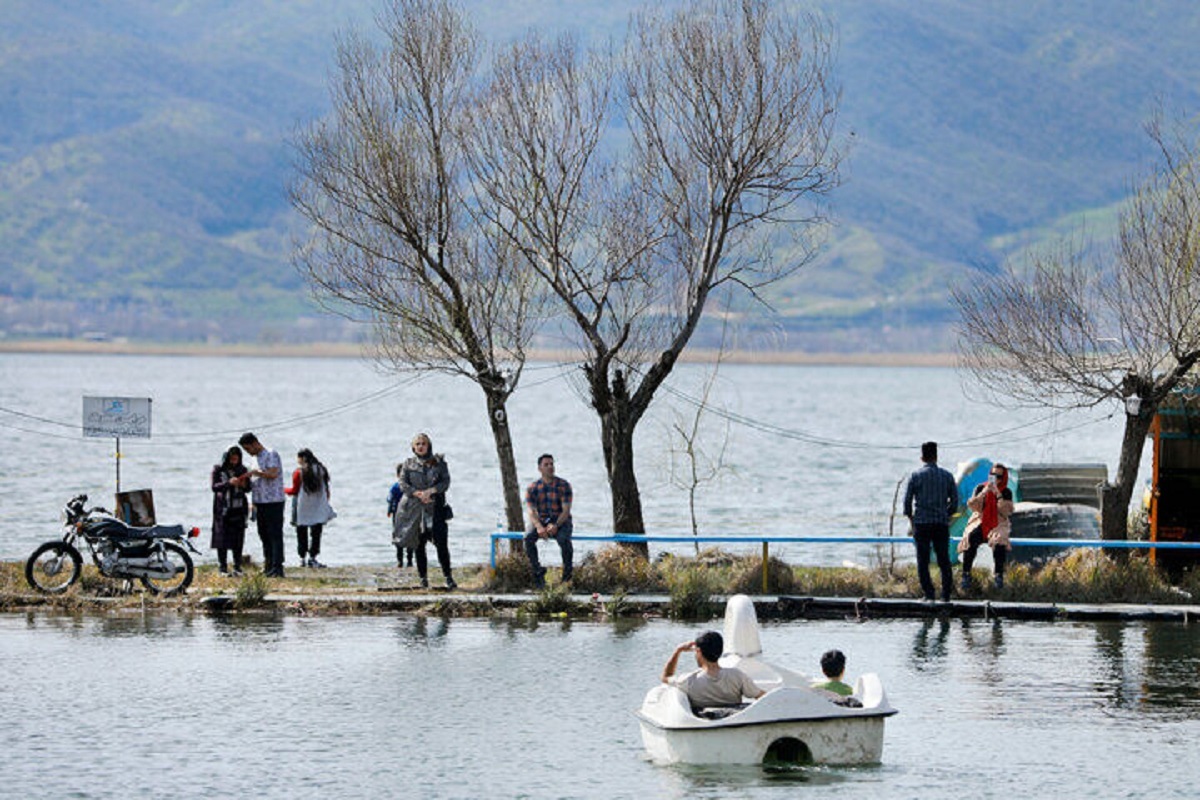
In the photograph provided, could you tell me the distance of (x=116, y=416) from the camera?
28.8 meters

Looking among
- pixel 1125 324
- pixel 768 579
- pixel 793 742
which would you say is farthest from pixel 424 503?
pixel 793 742

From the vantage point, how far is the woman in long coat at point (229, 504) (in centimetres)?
2705

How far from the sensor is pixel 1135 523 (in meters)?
31.1

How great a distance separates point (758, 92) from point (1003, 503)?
7.21 meters

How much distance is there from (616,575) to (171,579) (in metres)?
6.04

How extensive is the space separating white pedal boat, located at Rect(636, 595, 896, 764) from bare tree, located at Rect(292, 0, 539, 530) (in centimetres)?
1315

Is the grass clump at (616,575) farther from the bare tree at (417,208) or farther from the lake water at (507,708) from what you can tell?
the bare tree at (417,208)

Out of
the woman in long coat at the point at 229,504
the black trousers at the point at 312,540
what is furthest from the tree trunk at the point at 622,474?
the woman in long coat at the point at 229,504

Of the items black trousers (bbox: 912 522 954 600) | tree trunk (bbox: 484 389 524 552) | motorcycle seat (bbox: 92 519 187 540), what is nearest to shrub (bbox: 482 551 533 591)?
tree trunk (bbox: 484 389 524 552)

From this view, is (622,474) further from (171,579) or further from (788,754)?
(788,754)

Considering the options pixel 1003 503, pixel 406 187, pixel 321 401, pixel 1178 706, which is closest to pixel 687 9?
pixel 406 187

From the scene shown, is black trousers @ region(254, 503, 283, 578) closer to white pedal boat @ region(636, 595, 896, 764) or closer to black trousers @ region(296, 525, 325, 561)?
black trousers @ region(296, 525, 325, 561)

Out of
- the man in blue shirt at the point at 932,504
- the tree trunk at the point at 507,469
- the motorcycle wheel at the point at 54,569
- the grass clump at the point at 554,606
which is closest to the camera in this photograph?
the man in blue shirt at the point at 932,504

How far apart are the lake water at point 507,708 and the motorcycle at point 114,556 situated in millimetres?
1102
